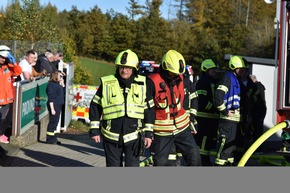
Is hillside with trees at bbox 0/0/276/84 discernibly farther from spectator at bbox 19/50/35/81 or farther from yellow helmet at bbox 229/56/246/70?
yellow helmet at bbox 229/56/246/70

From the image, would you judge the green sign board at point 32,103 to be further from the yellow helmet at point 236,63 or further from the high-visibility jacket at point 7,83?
the yellow helmet at point 236,63

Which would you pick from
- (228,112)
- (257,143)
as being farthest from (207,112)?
(257,143)

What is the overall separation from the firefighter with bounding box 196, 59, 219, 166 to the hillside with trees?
28.0 m

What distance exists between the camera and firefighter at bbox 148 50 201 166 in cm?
760

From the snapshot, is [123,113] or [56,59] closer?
[123,113]

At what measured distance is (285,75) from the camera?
312 inches

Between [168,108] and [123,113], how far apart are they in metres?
1.01

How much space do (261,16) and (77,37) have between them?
3178 cm

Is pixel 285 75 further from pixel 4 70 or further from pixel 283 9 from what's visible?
pixel 4 70

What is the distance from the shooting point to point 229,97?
30.4 feet

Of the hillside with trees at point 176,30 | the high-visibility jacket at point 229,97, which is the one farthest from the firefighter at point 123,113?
the hillside with trees at point 176,30

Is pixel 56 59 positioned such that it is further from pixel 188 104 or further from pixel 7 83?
pixel 188 104

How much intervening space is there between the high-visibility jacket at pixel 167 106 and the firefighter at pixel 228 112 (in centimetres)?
144

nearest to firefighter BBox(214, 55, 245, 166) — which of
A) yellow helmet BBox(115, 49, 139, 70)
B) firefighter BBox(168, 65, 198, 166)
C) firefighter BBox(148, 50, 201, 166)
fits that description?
firefighter BBox(168, 65, 198, 166)
